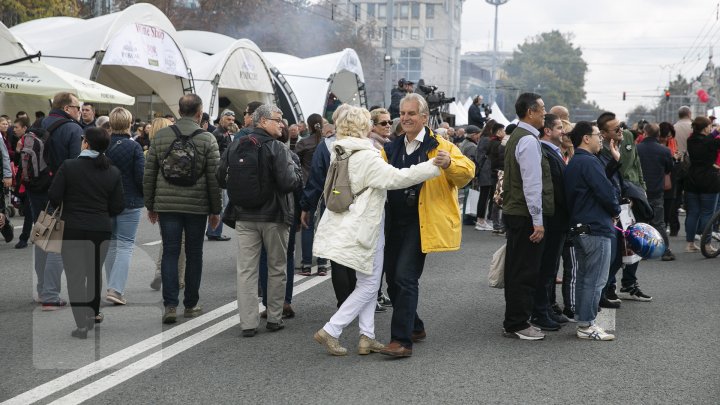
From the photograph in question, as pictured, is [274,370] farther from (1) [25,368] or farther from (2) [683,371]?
(2) [683,371]

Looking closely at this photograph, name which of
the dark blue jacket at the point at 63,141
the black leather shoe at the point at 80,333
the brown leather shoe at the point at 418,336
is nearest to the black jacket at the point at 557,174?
the brown leather shoe at the point at 418,336

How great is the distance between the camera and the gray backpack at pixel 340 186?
20.2ft

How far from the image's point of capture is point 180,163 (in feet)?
23.4

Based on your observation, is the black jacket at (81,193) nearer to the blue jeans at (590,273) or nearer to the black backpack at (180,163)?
the black backpack at (180,163)

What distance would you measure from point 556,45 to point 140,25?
133 m

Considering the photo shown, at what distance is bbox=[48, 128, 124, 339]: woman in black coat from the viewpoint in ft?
22.8

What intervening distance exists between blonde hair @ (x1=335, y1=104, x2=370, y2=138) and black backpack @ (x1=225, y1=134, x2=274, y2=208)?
0.86 metres

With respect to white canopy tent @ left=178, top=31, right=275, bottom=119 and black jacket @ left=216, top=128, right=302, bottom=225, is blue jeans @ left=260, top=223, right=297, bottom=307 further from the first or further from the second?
white canopy tent @ left=178, top=31, right=275, bottom=119

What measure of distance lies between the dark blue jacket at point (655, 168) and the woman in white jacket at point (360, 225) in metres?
6.65

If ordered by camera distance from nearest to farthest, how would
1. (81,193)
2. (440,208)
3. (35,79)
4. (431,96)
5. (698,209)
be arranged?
(440,208) → (81,193) → (698,209) → (35,79) → (431,96)

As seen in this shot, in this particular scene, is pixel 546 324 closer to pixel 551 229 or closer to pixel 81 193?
pixel 551 229

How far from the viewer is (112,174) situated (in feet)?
23.6

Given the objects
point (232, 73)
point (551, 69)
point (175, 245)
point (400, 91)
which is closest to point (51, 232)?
point (175, 245)

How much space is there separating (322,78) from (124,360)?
26.8 m
